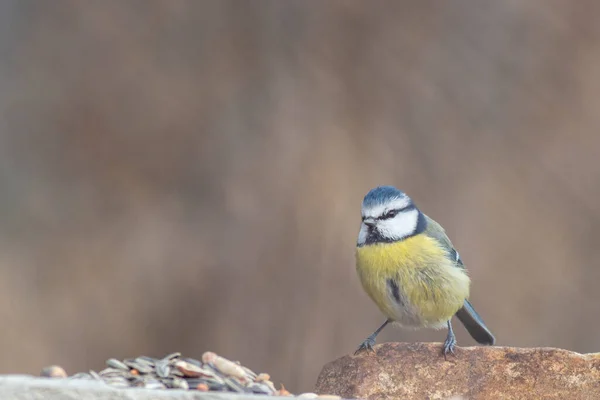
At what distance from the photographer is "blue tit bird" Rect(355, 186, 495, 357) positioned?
5.60ft

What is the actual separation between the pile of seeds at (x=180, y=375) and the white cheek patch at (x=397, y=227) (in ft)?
1.39

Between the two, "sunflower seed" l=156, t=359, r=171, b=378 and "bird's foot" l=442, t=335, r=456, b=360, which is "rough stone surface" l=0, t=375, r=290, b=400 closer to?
"sunflower seed" l=156, t=359, r=171, b=378

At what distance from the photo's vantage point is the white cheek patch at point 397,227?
68.0 inches

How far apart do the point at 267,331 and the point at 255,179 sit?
0.57m

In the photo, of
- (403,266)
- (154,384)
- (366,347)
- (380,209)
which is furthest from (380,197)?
(154,384)

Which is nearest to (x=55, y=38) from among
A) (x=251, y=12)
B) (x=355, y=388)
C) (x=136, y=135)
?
(x=136, y=135)

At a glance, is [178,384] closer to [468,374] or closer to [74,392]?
[74,392]

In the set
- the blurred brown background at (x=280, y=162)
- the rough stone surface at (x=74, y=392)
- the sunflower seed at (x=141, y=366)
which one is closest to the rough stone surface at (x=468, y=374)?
the sunflower seed at (x=141, y=366)

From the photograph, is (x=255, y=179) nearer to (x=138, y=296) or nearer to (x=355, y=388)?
(x=138, y=296)

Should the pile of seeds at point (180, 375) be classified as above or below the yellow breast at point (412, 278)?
below

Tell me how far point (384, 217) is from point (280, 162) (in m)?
1.60

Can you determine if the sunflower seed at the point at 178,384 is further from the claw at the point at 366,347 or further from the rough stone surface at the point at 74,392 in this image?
the claw at the point at 366,347

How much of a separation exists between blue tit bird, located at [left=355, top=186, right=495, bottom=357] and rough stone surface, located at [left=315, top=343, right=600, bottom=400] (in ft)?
0.46

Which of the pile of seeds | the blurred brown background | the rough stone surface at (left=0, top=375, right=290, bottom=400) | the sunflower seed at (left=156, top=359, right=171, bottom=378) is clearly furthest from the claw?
the blurred brown background
